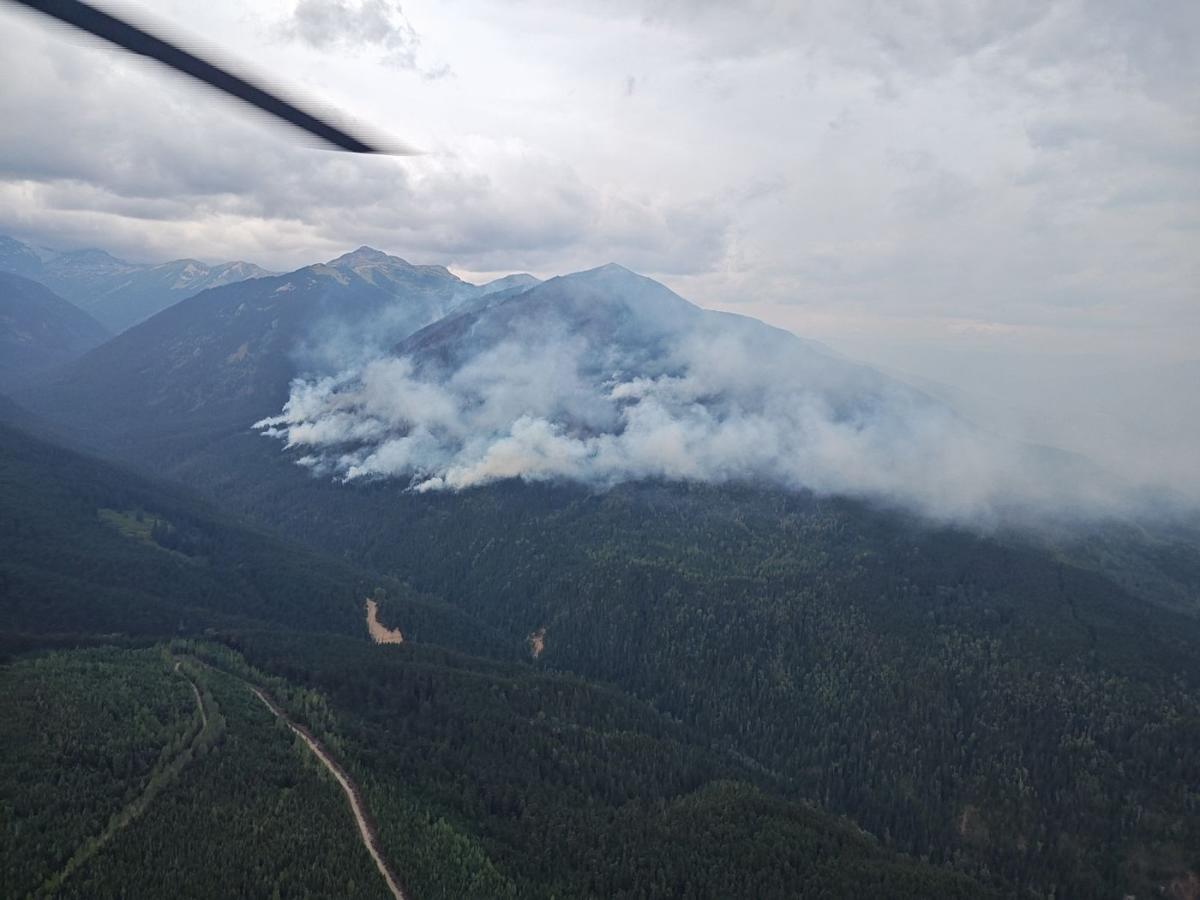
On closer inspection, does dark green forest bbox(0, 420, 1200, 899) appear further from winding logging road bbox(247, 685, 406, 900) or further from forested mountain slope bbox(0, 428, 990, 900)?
winding logging road bbox(247, 685, 406, 900)

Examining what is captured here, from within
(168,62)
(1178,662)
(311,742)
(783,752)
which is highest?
(168,62)

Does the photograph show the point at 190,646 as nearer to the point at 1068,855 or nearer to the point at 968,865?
the point at 968,865

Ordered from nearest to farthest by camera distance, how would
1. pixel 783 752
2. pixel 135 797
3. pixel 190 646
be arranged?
1. pixel 135 797
2. pixel 190 646
3. pixel 783 752

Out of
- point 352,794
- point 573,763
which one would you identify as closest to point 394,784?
point 352,794

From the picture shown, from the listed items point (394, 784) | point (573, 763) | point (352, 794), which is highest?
point (352, 794)

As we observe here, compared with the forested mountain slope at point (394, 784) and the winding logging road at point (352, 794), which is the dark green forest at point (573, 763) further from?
the winding logging road at point (352, 794)

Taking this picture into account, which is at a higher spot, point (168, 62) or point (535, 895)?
point (168, 62)

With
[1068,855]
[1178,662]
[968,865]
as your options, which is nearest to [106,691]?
[968,865]

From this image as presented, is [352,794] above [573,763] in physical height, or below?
above

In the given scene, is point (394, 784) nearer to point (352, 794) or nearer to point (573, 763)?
point (352, 794)
